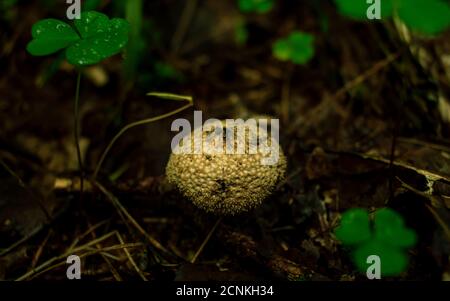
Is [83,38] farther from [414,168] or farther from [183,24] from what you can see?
[414,168]

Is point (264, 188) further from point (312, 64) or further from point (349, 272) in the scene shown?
point (312, 64)

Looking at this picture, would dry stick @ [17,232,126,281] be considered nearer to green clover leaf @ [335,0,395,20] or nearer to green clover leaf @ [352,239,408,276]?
green clover leaf @ [352,239,408,276]

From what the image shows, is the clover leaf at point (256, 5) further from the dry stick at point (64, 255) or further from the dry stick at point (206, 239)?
the dry stick at point (64, 255)
